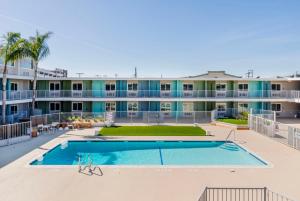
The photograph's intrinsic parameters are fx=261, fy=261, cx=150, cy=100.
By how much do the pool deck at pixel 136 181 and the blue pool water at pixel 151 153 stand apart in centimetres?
179

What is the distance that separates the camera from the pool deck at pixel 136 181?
9648 millimetres

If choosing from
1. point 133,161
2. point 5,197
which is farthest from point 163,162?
point 5,197

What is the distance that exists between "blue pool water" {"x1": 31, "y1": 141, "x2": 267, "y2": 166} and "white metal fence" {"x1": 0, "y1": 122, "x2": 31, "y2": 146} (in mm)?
3557

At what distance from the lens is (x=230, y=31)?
29344 millimetres

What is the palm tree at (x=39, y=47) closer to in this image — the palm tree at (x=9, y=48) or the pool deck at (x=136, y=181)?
the palm tree at (x=9, y=48)

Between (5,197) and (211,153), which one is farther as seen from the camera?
(211,153)

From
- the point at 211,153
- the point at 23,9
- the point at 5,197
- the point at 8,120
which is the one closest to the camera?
the point at 5,197

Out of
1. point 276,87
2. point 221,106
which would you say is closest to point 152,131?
point 221,106

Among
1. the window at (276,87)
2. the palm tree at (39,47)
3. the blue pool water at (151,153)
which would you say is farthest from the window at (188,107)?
the palm tree at (39,47)

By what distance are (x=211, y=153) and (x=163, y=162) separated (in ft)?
13.4

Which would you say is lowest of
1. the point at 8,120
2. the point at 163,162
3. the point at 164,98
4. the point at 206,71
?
the point at 163,162

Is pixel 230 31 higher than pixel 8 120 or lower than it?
higher

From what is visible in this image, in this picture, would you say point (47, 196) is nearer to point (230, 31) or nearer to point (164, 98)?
point (164, 98)

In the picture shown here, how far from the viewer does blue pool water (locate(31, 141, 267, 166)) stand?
50.1ft
